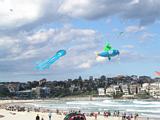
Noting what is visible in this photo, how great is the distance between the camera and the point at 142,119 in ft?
196

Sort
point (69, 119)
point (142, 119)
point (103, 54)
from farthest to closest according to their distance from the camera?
point (142, 119) < point (103, 54) < point (69, 119)

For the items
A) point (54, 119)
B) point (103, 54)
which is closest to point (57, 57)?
point (103, 54)

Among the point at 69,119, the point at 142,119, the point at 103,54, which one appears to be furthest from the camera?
the point at 142,119

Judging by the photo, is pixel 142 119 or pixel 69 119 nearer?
pixel 69 119

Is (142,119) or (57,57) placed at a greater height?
(57,57)

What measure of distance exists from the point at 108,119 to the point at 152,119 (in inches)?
223

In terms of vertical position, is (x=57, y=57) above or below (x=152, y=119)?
above

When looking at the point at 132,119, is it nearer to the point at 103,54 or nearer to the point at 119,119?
the point at 119,119

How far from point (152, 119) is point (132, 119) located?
2529 mm

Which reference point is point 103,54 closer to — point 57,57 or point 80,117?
point 57,57

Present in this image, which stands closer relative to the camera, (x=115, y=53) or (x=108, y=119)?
(x=115, y=53)

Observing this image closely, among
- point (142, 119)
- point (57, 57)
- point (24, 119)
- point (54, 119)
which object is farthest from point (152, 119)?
point (57, 57)

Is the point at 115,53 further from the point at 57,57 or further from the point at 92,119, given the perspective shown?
the point at 92,119

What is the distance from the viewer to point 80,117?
4016 cm
